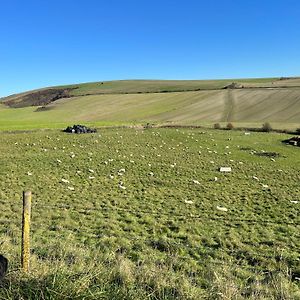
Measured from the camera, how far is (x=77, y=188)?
18172 mm

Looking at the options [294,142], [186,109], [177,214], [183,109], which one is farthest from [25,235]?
[183,109]

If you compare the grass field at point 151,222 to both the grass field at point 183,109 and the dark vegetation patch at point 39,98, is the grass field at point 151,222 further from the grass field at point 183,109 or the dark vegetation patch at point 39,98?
the dark vegetation patch at point 39,98

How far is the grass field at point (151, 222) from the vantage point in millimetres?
6051

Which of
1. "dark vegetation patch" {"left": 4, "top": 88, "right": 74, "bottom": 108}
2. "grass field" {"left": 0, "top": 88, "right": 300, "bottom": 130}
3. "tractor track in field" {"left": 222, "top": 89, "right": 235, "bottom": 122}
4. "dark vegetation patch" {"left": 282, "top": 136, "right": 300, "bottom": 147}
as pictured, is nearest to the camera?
"dark vegetation patch" {"left": 282, "top": 136, "right": 300, "bottom": 147}

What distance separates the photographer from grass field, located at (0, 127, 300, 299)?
6051 mm

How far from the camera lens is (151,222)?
13023 mm

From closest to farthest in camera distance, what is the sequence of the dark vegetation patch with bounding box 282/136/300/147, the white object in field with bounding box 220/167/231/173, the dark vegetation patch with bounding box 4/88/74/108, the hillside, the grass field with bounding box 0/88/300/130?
the white object in field with bounding box 220/167/231/173 → the dark vegetation patch with bounding box 282/136/300/147 → the grass field with bounding box 0/88/300/130 → the hillside → the dark vegetation patch with bounding box 4/88/74/108

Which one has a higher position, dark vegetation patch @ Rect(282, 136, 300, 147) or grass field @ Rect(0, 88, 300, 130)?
grass field @ Rect(0, 88, 300, 130)

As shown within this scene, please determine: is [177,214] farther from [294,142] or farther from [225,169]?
[294,142]

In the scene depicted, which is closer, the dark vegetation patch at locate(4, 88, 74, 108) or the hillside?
the hillside

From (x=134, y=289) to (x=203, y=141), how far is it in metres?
31.2

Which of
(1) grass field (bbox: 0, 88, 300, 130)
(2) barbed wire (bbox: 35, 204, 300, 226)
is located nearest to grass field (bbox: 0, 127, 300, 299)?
(2) barbed wire (bbox: 35, 204, 300, 226)

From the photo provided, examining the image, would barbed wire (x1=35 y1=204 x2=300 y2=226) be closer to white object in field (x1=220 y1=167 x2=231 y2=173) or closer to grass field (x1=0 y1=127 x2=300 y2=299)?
grass field (x1=0 y1=127 x2=300 y2=299)

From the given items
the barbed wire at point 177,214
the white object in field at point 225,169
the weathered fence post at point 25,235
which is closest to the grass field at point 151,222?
the barbed wire at point 177,214
